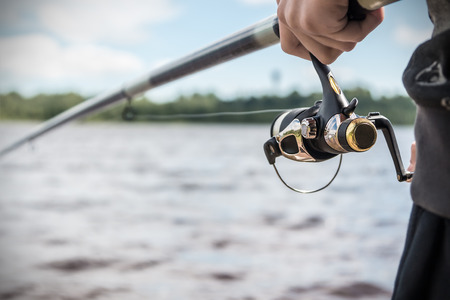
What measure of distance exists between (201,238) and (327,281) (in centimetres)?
173

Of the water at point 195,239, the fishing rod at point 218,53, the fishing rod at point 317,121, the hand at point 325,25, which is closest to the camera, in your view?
the hand at point 325,25

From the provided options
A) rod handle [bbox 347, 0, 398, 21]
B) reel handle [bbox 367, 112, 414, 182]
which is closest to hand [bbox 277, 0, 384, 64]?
rod handle [bbox 347, 0, 398, 21]

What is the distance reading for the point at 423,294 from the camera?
1.83 feet

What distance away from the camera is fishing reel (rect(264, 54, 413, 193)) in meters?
0.70

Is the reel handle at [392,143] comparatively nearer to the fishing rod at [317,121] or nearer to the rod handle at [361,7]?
the fishing rod at [317,121]

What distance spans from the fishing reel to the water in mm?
2414

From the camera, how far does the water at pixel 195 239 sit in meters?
3.64

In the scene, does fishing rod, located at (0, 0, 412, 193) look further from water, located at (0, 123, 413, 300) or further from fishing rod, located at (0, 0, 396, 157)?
water, located at (0, 123, 413, 300)

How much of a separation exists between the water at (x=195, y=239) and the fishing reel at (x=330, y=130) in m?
2.41

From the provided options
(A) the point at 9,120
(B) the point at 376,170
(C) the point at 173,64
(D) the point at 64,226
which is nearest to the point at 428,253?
(C) the point at 173,64

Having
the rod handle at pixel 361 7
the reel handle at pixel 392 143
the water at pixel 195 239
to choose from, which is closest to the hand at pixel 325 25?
the rod handle at pixel 361 7

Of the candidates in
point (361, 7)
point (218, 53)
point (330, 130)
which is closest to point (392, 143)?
point (330, 130)

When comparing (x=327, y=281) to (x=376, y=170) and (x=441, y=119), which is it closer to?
(x=441, y=119)

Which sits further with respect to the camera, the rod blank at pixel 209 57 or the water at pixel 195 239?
the water at pixel 195 239
